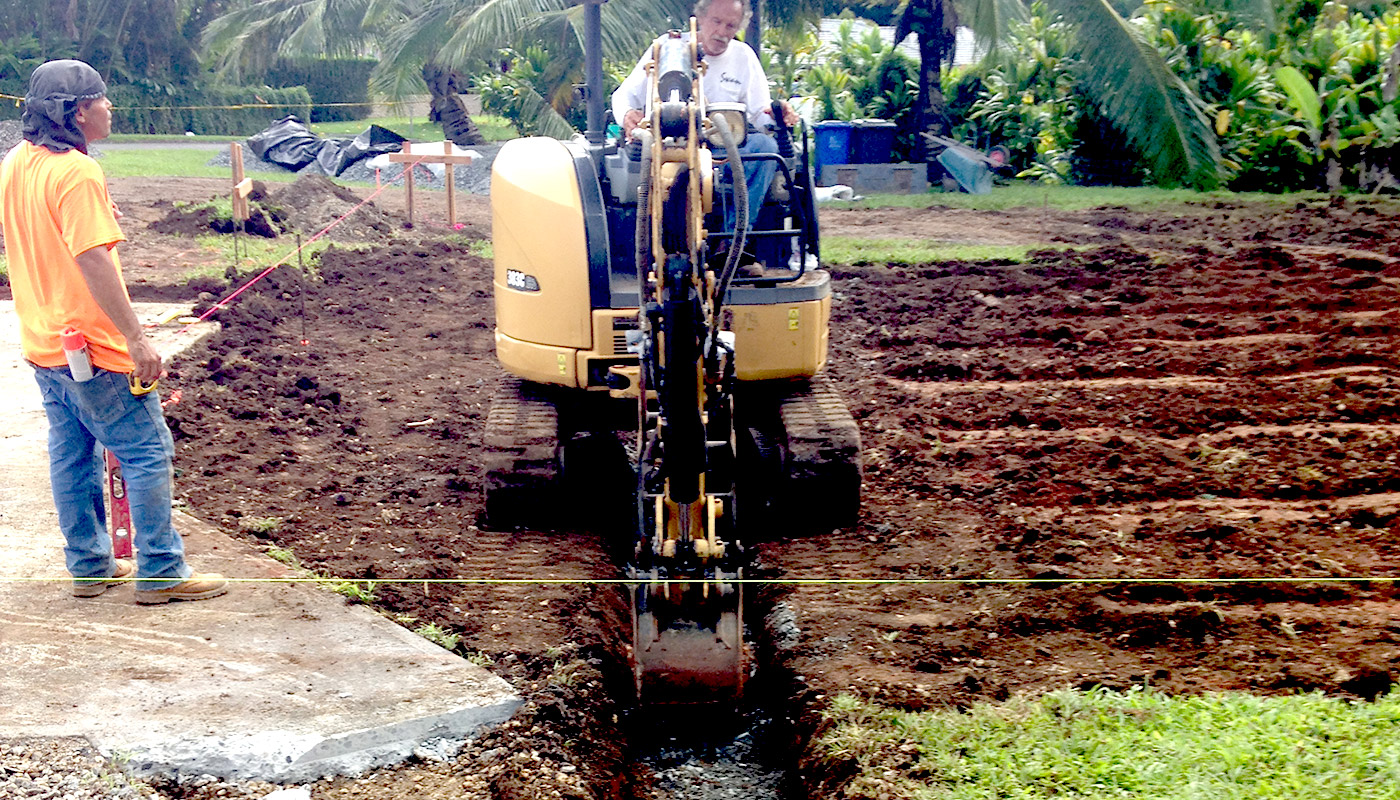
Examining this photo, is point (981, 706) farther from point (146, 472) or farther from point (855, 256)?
point (855, 256)

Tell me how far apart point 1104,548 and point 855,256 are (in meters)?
8.78

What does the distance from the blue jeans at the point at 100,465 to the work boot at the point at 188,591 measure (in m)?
0.02

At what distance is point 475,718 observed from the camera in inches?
171

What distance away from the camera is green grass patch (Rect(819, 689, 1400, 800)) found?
367cm

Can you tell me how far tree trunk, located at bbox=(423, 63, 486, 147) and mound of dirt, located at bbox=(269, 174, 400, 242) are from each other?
9286 mm

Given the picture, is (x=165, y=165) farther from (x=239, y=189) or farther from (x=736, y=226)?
(x=736, y=226)

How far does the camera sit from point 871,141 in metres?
20.3

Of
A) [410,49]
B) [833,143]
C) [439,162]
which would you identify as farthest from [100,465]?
[410,49]

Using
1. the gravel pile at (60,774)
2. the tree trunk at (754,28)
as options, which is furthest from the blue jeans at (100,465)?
the tree trunk at (754,28)

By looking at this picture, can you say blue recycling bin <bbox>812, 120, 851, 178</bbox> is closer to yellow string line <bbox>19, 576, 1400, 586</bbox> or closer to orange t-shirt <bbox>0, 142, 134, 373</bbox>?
yellow string line <bbox>19, 576, 1400, 586</bbox>

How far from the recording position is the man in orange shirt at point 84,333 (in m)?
4.86

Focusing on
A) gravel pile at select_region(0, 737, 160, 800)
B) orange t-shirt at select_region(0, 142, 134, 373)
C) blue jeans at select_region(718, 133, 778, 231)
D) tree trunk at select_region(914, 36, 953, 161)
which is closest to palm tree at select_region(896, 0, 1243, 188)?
tree trunk at select_region(914, 36, 953, 161)

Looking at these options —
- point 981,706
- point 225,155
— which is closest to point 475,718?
point 981,706

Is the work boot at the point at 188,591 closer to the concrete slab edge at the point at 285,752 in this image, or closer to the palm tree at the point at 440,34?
the concrete slab edge at the point at 285,752
